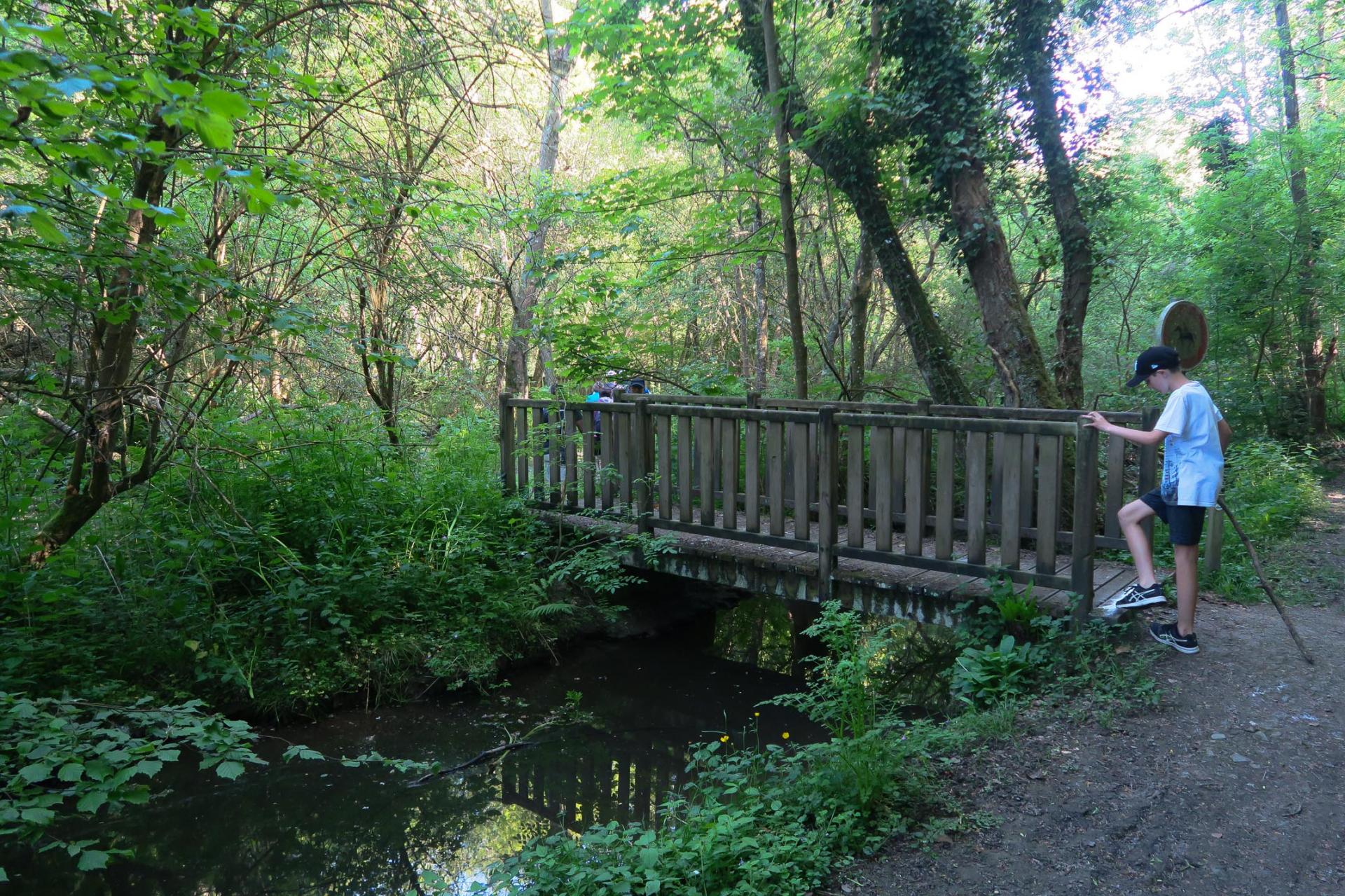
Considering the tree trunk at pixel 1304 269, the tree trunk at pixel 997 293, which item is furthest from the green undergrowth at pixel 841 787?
the tree trunk at pixel 1304 269

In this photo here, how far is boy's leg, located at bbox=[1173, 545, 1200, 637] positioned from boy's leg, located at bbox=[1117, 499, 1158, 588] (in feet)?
0.53

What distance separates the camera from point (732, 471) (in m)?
7.18

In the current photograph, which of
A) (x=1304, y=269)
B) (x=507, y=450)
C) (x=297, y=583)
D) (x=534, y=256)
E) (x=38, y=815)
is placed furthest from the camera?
(x=1304, y=269)

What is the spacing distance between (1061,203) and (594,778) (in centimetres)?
799

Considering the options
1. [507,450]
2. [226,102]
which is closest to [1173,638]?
[226,102]

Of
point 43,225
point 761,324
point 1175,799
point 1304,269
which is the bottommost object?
point 1175,799

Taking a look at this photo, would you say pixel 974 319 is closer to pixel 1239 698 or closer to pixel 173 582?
pixel 1239 698

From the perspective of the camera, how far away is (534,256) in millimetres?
8922

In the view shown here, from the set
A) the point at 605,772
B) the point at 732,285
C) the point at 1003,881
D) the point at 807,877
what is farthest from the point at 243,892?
the point at 732,285

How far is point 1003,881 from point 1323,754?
204cm

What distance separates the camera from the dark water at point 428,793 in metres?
4.44

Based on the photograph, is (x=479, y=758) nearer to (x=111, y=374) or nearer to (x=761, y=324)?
(x=111, y=374)

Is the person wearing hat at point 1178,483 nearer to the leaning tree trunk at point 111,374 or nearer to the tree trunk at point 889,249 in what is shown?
the tree trunk at point 889,249

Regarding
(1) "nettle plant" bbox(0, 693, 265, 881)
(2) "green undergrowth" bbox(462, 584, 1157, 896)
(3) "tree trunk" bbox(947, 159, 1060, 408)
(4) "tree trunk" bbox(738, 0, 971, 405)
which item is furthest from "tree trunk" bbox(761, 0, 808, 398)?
(1) "nettle plant" bbox(0, 693, 265, 881)
